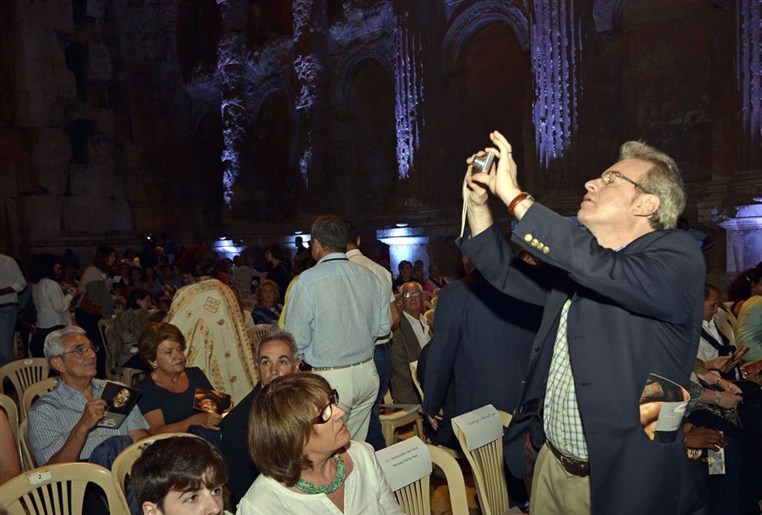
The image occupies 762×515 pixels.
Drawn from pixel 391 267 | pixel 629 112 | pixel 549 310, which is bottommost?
pixel 391 267

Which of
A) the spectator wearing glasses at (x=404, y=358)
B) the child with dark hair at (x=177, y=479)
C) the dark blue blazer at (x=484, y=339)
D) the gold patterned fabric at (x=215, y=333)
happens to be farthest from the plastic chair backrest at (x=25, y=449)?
the spectator wearing glasses at (x=404, y=358)

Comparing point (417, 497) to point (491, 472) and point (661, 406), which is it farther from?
point (661, 406)

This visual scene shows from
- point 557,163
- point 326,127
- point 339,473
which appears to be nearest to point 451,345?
point 339,473

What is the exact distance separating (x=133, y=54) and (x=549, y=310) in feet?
67.2

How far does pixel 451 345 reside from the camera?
3592 millimetres

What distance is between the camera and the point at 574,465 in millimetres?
2098

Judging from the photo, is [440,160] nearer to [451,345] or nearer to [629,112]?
[629,112]

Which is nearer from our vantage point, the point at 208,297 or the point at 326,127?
the point at 208,297

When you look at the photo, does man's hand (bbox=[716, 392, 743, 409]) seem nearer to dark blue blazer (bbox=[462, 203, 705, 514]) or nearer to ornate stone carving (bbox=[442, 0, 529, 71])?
dark blue blazer (bbox=[462, 203, 705, 514])

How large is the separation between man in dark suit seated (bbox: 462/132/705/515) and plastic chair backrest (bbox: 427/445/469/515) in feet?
2.53

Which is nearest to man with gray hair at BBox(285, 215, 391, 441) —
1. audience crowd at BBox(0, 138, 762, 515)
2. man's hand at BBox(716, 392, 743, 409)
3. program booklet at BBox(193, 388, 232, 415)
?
audience crowd at BBox(0, 138, 762, 515)

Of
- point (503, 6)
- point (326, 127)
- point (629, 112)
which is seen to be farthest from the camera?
point (326, 127)

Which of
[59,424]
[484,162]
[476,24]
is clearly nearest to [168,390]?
[59,424]

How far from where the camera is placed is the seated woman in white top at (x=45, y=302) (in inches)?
308
